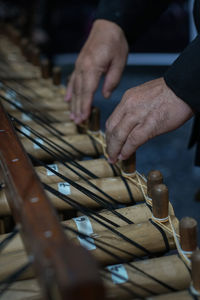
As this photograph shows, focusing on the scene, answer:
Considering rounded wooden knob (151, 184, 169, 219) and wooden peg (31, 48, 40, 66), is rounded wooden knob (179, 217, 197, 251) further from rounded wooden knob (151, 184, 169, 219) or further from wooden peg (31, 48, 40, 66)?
wooden peg (31, 48, 40, 66)

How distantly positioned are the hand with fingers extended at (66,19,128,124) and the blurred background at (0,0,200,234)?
740 millimetres

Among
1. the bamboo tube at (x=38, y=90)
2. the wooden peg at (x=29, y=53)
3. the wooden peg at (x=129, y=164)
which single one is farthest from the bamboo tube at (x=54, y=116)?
the wooden peg at (x=29, y=53)

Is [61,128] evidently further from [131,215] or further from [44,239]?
[44,239]

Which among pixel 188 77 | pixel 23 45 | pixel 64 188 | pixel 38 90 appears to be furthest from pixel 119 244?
pixel 23 45

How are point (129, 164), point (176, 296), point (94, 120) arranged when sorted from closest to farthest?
point (176, 296) < point (129, 164) < point (94, 120)

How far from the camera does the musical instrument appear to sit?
18.2 inches

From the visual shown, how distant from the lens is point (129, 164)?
97 centimetres

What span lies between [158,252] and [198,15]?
677 millimetres

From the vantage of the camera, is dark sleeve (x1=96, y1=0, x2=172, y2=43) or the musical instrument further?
dark sleeve (x1=96, y1=0, x2=172, y2=43)

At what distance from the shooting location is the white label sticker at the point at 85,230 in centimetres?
72

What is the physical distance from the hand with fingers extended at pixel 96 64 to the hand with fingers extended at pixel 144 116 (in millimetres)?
288

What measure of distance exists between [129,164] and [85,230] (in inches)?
9.8

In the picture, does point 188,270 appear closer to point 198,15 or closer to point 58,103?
point 198,15

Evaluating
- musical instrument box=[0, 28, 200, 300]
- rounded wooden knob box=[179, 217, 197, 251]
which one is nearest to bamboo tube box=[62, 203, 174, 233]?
musical instrument box=[0, 28, 200, 300]
